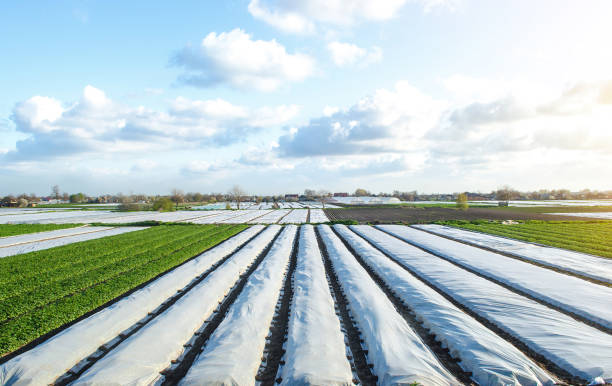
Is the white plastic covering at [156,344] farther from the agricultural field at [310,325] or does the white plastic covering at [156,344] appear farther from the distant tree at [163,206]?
the distant tree at [163,206]

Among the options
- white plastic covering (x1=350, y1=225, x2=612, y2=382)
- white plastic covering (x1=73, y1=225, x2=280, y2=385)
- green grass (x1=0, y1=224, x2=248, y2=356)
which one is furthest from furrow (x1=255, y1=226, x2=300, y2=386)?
green grass (x1=0, y1=224, x2=248, y2=356)

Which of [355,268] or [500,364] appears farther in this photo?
[355,268]

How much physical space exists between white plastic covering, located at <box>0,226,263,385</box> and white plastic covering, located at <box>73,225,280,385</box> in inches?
23.7

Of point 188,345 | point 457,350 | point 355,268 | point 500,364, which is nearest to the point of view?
point 500,364

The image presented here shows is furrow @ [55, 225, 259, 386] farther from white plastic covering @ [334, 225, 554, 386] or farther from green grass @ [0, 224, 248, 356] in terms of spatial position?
white plastic covering @ [334, 225, 554, 386]

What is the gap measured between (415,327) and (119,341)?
19.8 ft

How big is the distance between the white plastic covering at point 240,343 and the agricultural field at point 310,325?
2 cm

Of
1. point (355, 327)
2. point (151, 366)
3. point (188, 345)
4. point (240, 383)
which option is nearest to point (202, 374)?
point (240, 383)

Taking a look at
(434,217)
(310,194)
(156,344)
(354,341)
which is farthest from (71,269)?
(310,194)

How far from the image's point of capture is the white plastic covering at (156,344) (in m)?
4.16

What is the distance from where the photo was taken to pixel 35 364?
439 centimetres

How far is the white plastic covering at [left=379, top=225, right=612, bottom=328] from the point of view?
6735 mm

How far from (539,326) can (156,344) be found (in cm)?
731

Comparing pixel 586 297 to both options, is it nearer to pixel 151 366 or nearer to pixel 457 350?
pixel 457 350
